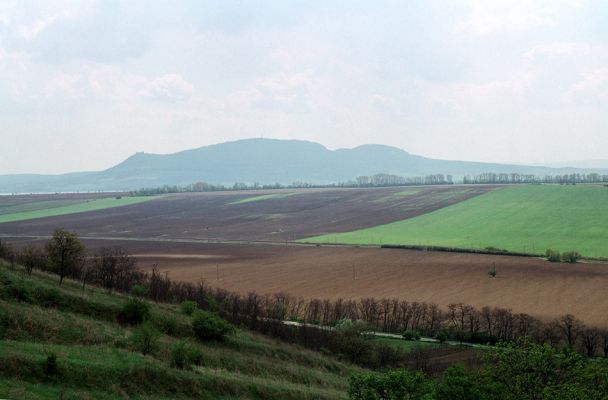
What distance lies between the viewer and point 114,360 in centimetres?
3134

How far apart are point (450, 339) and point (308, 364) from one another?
78.8ft

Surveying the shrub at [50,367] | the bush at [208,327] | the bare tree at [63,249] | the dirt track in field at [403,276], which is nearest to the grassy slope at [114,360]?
the shrub at [50,367]

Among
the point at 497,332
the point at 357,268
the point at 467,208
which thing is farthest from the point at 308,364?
the point at 467,208

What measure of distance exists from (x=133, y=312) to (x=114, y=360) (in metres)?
12.1

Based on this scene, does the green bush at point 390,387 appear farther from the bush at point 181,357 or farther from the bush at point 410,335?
the bush at point 410,335

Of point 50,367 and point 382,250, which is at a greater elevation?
point 50,367

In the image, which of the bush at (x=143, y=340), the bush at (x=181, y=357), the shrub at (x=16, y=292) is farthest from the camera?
the shrub at (x=16, y=292)

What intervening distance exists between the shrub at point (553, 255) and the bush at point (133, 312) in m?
81.1

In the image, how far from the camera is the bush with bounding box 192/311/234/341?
4497cm

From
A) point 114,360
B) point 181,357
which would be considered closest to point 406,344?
point 181,357

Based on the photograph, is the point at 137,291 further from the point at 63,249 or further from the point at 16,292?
the point at 16,292

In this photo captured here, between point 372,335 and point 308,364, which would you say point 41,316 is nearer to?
point 308,364

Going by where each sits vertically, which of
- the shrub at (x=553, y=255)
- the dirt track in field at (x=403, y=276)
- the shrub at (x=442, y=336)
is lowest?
the shrub at (x=442, y=336)

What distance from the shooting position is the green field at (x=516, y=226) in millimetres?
120938
